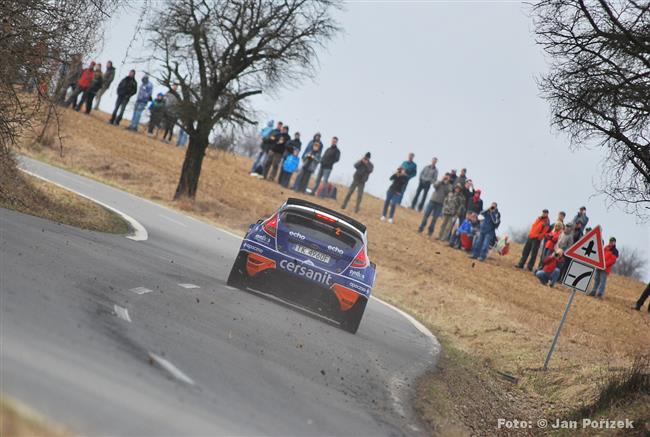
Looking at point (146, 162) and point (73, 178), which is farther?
point (146, 162)

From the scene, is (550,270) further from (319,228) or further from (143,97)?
(143,97)

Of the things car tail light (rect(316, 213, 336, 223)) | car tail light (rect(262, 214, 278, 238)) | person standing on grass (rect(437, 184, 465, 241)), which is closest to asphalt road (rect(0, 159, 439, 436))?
car tail light (rect(262, 214, 278, 238))

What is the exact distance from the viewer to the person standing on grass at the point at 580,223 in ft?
103

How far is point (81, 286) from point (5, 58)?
620 centimetres

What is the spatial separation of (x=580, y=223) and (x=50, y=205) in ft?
62.3

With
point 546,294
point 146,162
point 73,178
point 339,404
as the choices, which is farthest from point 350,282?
point 146,162

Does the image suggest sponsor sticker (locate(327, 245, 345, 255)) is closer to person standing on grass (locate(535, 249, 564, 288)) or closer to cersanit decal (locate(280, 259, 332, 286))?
cersanit decal (locate(280, 259, 332, 286))

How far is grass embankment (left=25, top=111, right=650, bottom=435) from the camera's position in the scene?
41.8 feet

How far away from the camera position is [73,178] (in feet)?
101

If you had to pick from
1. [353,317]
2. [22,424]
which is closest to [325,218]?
[353,317]

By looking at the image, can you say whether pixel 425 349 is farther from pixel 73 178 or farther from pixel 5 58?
pixel 73 178

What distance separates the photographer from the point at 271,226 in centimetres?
1367

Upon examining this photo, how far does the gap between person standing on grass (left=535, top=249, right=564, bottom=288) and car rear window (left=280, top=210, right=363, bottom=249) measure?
1912 cm

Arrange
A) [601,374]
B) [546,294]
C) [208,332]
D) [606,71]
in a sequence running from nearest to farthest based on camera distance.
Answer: [208,332] < [606,71] < [601,374] < [546,294]
